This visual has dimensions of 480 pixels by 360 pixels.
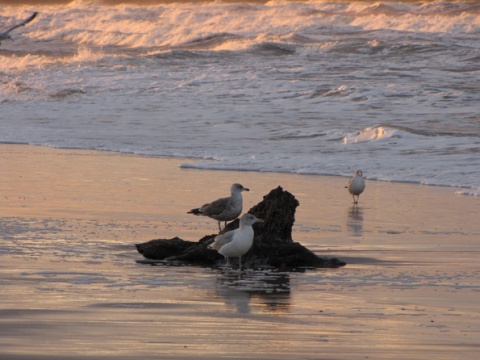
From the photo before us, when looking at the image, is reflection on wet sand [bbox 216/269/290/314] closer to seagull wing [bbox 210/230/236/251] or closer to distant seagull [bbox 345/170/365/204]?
seagull wing [bbox 210/230/236/251]

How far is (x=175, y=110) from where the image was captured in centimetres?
2342

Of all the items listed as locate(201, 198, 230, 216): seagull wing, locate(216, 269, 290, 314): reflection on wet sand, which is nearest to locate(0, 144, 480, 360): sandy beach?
locate(216, 269, 290, 314): reflection on wet sand

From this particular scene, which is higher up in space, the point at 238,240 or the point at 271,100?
the point at 271,100

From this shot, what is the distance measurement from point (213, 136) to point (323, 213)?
27.0 ft

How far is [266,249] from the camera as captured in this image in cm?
847

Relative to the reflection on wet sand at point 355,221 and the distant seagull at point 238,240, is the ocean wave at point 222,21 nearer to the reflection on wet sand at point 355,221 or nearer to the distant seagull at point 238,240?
the reflection on wet sand at point 355,221

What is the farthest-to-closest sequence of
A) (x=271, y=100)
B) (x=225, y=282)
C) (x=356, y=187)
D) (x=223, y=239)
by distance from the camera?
1. (x=271, y=100)
2. (x=356, y=187)
3. (x=223, y=239)
4. (x=225, y=282)

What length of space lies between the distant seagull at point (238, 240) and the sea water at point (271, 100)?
19.9 ft

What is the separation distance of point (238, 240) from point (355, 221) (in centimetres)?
306

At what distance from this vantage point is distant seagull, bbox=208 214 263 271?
803 cm

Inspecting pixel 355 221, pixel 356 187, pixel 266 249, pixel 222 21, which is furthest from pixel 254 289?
pixel 222 21

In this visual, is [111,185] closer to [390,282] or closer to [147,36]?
[390,282]

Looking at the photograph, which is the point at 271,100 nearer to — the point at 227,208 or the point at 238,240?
the point at 227,208

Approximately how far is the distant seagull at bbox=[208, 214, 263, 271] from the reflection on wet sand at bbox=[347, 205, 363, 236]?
2114 mm
